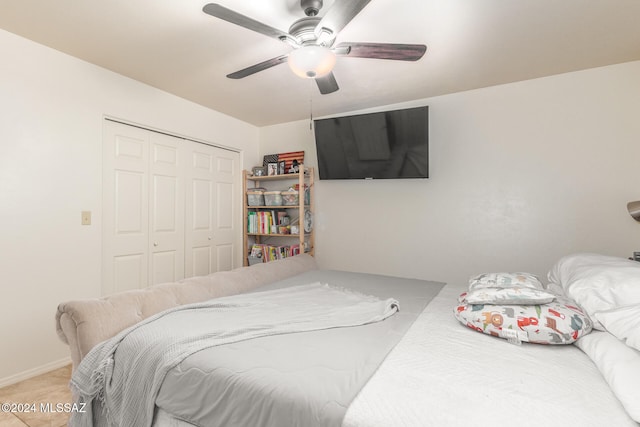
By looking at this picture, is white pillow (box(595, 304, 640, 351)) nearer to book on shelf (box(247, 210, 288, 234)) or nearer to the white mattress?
the white mattress

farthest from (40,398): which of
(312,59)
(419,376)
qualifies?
(312,59)

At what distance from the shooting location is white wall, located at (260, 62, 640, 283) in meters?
2.40

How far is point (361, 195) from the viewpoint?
342cm

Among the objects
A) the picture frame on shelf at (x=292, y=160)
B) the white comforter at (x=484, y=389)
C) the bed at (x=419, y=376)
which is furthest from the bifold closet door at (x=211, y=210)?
the white comforter at (x=484, y=389)

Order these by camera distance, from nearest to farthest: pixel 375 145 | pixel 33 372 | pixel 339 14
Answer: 1. pixel 339 14
2. pixel 33 372
3. pixel 375 145

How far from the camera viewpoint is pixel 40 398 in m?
1.89

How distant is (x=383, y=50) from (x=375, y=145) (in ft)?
4.73

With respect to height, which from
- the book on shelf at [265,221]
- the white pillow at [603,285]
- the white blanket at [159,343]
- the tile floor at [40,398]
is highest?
the book on shelf at [265,221]

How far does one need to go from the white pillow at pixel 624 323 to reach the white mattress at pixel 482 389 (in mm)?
140

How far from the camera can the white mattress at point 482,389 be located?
0.79 m

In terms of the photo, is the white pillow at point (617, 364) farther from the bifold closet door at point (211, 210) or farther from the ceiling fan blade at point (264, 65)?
the bifold closet door at point (211, 210)

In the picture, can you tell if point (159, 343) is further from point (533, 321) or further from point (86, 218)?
point (86, 218)

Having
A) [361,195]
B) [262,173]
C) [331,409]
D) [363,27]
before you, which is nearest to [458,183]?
[361,195]

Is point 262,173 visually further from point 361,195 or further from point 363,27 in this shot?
point 363,27
